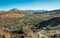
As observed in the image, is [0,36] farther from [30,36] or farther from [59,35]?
[59,35]

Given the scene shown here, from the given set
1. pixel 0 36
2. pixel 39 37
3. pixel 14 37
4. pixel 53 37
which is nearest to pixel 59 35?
pixel 53 37

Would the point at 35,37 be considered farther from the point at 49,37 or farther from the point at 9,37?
the point at 9,37

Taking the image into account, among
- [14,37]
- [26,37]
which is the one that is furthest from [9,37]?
[26,37]

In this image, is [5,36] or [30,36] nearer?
[5,36]

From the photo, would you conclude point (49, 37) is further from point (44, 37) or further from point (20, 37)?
point (20, 37)

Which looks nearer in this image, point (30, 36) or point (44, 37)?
point (44, 37)

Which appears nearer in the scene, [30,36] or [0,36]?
[0,36]

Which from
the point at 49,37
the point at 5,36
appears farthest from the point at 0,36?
the point at 49,37
